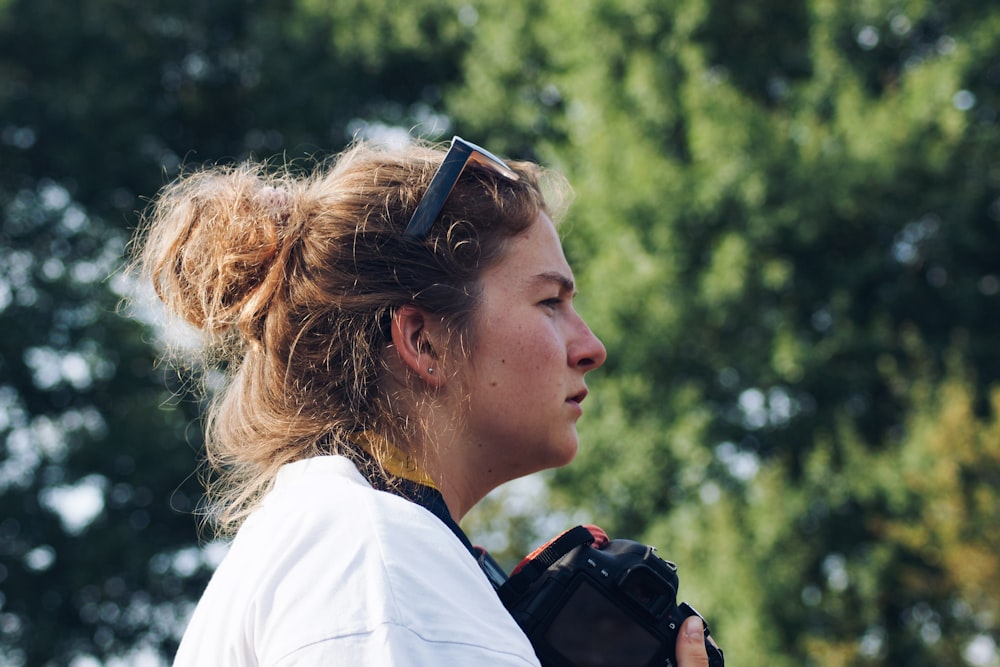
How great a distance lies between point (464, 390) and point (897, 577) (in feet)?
38.3

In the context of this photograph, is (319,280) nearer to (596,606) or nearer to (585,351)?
(585,351)

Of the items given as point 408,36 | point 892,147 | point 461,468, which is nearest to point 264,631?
point 461,468

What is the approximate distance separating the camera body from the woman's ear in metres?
0.36

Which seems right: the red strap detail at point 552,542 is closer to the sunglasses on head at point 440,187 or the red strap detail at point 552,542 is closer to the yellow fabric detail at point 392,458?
the yellow fabric detail at point 392,458

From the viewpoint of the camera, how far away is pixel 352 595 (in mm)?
1478

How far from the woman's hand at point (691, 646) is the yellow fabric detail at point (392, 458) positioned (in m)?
0.44

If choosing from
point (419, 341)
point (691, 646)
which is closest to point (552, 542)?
point (691, 646)

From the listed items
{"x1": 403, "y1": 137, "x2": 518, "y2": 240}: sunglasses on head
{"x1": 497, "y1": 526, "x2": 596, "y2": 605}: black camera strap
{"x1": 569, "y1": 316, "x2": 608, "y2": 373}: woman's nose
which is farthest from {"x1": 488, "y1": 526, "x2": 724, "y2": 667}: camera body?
{"x1": 403, "y1": 137, "x2": 518, "y2": 240}: sunglasses on head

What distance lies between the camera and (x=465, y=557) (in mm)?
1614

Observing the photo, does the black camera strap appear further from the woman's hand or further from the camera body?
the woman's hand

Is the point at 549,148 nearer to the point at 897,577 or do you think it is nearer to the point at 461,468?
the point at 897,577

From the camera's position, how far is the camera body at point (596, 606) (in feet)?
5.94

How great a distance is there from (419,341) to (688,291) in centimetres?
1114

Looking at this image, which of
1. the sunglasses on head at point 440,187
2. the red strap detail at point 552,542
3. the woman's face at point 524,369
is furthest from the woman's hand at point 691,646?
the sunglasses on head at point 440,187
